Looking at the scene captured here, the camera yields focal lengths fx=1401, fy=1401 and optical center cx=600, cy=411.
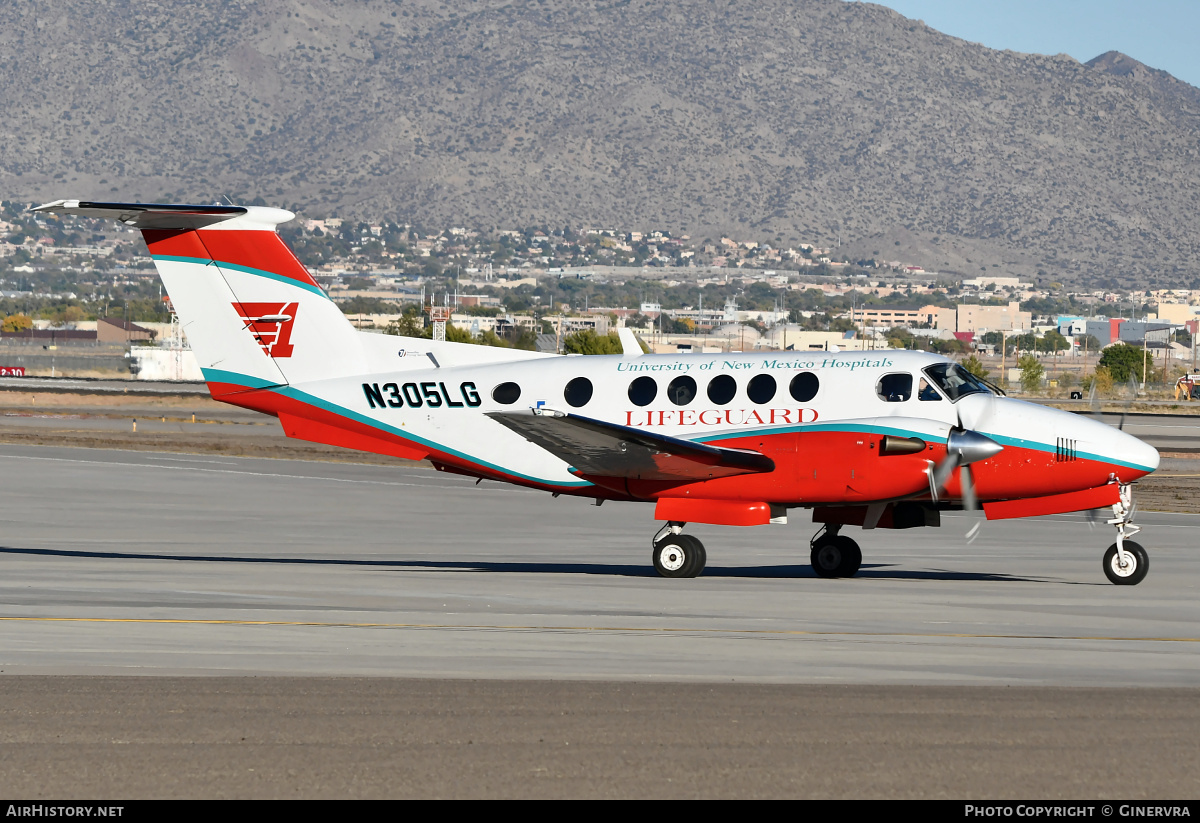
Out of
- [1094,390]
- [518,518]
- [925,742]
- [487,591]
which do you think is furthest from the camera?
[518,518]

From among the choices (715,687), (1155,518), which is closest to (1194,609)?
(715,687)

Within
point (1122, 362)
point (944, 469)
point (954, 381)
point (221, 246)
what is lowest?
point (944, 469)

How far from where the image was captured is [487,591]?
695 inches

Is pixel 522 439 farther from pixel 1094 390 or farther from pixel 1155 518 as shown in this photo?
pixel 1155 518

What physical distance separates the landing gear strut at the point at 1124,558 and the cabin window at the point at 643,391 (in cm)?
652

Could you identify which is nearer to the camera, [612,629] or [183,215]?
[612,629]

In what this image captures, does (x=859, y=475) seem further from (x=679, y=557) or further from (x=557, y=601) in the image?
(x=557, y=601)

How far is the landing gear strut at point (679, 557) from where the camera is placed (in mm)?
19438

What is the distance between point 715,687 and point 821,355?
377 inches

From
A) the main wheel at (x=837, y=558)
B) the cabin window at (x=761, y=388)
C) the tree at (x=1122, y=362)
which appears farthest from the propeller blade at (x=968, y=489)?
the tree at (x=1122, y=362)

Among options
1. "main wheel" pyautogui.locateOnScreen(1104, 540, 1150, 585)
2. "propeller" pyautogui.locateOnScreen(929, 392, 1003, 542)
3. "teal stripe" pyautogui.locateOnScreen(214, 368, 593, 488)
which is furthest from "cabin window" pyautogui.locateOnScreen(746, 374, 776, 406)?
"main wheel" pyautogui.locateOnScreen(1104, 540, 1150, 585)

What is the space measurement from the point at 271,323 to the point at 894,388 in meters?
9.44

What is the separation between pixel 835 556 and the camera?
795 inches
